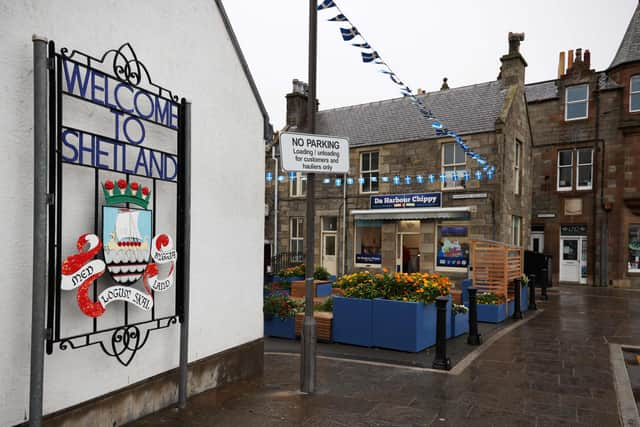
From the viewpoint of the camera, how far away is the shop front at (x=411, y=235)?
17.3 metres

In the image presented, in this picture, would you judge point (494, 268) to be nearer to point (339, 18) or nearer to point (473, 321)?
point (473, 321)

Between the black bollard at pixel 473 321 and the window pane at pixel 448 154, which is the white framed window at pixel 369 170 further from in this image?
the black bollard at pixel 473 321

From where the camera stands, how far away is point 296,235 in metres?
A: 21.7

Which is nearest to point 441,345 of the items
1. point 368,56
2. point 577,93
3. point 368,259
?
point 368,56

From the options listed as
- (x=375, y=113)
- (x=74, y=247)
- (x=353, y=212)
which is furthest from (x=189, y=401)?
(x=375, y=113)

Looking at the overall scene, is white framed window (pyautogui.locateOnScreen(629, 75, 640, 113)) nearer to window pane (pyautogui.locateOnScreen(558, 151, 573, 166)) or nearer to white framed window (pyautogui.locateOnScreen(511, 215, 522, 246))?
window pane (pyautogui.locateOnScreen(558, 151, 573, 166))

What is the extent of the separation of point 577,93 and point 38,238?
23682 millimetres

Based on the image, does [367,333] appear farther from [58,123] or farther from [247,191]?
[58,123]

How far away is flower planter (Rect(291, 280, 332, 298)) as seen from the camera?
12.8 metres

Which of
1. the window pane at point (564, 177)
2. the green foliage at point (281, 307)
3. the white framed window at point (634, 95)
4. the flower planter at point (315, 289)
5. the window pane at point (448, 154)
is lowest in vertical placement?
the flower planter at point (315, 289)

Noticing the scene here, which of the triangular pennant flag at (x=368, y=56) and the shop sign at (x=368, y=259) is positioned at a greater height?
the triangular pennant flag at (x=368, y=56)

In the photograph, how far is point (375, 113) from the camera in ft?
69.1

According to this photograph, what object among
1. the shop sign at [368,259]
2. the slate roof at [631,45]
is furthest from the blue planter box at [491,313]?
the slate roof at [631,45]

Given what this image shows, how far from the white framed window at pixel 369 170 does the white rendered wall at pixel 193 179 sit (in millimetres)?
13174
